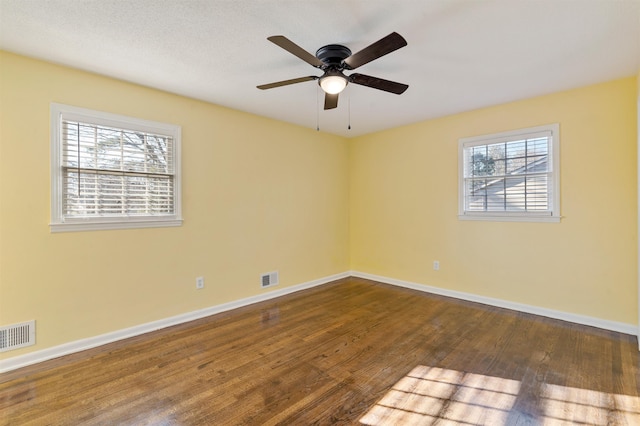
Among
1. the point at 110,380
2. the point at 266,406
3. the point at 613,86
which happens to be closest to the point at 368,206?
the point at 613,86

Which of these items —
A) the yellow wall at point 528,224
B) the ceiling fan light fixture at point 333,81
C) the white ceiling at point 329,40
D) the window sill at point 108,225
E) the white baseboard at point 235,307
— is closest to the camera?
the white ceiling at point 329,40

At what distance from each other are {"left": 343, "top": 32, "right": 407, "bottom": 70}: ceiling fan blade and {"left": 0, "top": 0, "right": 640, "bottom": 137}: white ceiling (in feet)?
0.76

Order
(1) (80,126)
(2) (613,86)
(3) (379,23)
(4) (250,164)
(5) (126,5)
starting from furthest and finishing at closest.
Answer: (4) (250,164) < (2) (613,86) < (1) (80,126) < (3) (379,23) < (5) (126,5)

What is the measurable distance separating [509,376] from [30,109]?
4.33 meters

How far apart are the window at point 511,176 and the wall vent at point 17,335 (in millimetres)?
4673

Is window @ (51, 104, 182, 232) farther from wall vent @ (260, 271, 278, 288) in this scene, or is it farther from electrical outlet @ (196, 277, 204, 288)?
wall vent @ (260, 271, 278, 288)

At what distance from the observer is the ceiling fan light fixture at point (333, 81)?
223 cm

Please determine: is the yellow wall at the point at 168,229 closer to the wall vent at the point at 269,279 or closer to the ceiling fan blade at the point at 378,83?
the wall vent at the point at 269,279

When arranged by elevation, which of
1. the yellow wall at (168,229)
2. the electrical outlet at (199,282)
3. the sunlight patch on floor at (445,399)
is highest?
the yellow wall at (168,229)

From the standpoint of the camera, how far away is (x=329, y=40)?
2.24 m

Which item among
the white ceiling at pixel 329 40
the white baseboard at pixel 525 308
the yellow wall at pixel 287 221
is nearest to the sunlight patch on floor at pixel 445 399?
the white baseboard at pixel 525 308

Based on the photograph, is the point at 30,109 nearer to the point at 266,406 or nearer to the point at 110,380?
the point at 110,380

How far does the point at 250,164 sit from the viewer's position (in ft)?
13.0

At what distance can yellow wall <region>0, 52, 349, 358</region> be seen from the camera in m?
2.42
